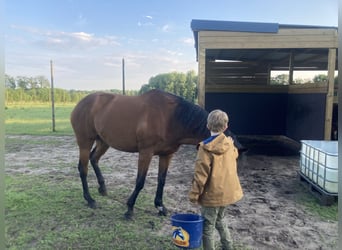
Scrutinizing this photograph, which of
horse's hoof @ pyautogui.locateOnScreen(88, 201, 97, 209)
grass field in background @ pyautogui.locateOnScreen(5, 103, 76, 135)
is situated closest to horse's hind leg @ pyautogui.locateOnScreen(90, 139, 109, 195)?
horse's hoof @ pyautogui.locateOnScreen(88, 201, 97, 209)

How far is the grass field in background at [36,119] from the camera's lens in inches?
395

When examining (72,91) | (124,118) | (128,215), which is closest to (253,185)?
(128,215)

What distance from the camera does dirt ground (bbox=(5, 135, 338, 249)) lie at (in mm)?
2479

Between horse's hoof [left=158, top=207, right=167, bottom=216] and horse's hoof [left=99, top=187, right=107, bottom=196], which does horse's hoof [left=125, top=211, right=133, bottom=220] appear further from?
horse's hoof [left=99, top=187, right=107, bottom=196]

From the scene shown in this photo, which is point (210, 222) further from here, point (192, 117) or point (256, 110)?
point (256, 110)

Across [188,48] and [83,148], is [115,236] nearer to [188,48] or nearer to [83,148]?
[83,148]

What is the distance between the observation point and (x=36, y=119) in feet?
42.0

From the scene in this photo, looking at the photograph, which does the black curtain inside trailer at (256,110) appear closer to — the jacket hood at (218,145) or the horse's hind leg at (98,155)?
the horse's hind leg at (98,155)

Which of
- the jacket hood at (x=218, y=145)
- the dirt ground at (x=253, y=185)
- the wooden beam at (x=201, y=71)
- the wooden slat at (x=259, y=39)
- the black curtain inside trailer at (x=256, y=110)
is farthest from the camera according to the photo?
the black curtain inside trailer at (x=256, y=110)

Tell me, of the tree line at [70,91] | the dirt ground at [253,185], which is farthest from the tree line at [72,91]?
the dirt ground at [253,185]

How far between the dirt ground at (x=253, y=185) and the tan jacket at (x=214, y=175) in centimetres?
66

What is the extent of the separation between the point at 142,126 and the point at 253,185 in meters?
2.08

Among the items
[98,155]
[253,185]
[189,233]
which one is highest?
[98,155]

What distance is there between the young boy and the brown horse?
0.79 meters
